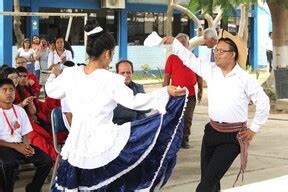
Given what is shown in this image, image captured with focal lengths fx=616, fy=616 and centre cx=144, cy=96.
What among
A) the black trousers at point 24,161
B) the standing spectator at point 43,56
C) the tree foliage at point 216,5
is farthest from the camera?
the standing spectator at point 43,56

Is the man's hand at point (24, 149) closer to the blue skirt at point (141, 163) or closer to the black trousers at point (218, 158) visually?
the blue skirt at point (141, 163)

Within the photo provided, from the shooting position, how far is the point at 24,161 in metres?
6.27

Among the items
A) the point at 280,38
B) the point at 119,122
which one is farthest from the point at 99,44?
the point at 280,38

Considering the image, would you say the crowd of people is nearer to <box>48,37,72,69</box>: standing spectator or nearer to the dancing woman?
the dancing woman

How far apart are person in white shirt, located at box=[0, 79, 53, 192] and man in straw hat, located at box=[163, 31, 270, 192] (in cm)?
180

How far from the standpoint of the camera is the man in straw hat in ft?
17.6

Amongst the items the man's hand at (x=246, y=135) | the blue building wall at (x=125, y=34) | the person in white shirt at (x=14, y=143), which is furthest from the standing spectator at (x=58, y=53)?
the blue building wall at (x=125, y=34)

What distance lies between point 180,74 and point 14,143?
374 centimetres

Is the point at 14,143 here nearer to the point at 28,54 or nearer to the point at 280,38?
the point at 28,54

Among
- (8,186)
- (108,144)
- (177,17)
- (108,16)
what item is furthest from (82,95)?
(177,17)

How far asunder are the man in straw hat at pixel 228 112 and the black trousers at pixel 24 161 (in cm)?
176

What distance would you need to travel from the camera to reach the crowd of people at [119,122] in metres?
4.53

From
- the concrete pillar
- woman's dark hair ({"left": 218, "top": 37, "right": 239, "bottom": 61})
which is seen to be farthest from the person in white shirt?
Answer: the concrete pillar

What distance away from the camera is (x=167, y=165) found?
15.7 feet
